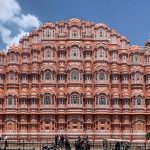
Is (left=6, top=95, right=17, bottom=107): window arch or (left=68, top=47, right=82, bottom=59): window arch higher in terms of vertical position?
(left=68, top=47, right=82, bottom=59): window arch

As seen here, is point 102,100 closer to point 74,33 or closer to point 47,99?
point 47,99

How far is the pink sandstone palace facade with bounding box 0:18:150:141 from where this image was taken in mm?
67500

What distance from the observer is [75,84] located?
6869 cm

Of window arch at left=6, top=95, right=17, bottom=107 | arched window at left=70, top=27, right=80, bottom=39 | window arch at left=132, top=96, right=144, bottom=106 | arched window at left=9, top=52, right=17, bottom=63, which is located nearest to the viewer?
window arch at left=6, top=95, right=17, bottom=107

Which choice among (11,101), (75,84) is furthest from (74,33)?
(11,101)

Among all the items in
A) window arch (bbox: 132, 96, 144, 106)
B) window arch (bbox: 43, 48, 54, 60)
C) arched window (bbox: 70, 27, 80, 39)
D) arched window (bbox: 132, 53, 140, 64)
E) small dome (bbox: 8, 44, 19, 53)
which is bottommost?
window arch (bbox: 132, 96, 144, 106)

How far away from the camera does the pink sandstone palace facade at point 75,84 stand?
67500 millimetres

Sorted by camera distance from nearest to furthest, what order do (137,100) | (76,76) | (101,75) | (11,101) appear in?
(11,101) < (137,100) < (76,76) < (101,75)

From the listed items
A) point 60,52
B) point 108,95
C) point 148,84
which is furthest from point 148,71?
point 60,52

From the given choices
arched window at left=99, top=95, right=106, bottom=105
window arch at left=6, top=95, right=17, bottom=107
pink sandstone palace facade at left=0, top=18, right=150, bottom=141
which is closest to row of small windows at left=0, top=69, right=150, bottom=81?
pink sandstone palace facade at left=0, top=18, right=150, bottom=141

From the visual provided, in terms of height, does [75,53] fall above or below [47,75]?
above

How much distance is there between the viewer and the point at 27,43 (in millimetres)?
71375

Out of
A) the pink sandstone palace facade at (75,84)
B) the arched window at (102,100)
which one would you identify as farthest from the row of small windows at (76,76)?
the arched window at (102,100)

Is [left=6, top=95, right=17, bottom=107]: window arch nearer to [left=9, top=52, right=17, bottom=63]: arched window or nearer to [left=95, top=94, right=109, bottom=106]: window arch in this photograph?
[left=9, top=52, right=17, bottom=63]: arched window
